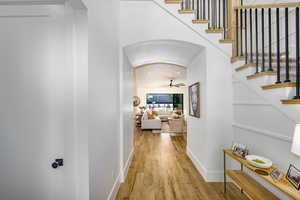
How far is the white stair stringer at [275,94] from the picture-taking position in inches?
62.1

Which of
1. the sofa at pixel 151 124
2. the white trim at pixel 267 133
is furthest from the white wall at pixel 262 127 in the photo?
the sofa at pixel 151 124

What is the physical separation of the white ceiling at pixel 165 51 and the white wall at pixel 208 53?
15 cm

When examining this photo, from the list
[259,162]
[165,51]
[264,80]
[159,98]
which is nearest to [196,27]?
[165,51]

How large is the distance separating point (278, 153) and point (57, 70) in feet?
8.48

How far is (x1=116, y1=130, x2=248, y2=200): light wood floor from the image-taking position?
2201 millimetres

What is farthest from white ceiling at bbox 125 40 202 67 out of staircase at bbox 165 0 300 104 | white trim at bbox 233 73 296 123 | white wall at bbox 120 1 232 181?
white trim at bbox 233 73 296 123

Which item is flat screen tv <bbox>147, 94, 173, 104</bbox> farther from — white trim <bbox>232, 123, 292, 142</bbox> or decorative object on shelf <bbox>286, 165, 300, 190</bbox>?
decorative object on shelf <bbox>286, 165, 300, 190</bbox>

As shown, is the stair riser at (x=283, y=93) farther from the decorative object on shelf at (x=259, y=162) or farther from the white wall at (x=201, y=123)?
the white wall at (x=201, y=123)

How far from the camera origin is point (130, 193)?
7.44 ft

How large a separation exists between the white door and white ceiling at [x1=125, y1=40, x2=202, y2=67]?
1703 millimetres

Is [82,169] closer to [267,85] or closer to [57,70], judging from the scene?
[57,70]

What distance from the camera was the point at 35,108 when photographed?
4.13ft

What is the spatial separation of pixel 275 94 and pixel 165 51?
2.19 metres

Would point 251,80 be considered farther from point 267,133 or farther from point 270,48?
point 267,133
